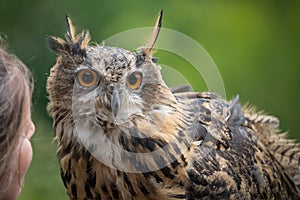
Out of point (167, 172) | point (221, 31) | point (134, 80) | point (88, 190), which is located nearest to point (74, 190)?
point (88, 190)

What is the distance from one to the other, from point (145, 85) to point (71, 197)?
0.43 meters

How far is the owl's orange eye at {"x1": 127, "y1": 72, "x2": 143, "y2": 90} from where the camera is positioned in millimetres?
1668

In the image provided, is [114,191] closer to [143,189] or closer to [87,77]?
[143,189]

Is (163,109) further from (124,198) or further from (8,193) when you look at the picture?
(8,193)

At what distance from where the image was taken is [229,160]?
197 cm

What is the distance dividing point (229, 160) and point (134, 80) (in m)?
0.49

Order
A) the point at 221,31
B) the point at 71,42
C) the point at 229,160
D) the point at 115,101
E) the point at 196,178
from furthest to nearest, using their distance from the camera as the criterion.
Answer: the point at 221,31
the point at 229,160
the point at 196,178
the point at 71,42
the point at 115,101

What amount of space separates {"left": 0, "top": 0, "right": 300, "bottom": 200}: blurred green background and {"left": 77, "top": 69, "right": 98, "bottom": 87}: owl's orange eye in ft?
6.31

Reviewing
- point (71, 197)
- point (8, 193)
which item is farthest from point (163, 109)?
point (8, 193)

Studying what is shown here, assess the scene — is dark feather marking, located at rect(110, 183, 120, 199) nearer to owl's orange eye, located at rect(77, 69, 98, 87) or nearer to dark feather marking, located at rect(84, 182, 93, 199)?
dark feather marking, located at rect(84, 182, 93, 199)

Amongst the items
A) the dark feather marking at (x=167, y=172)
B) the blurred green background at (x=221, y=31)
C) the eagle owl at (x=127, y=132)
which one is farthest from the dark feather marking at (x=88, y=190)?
the blurred green background at (x=221, y=31)

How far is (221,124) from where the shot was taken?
2014mm

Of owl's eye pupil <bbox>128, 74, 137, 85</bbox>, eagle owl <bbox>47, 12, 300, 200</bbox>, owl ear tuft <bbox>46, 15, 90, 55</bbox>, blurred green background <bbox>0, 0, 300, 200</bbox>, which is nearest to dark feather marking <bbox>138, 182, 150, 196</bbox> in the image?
eagle owl <bbox>47, 12, 300, 200</bbox>

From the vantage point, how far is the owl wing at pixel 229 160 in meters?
1.85
